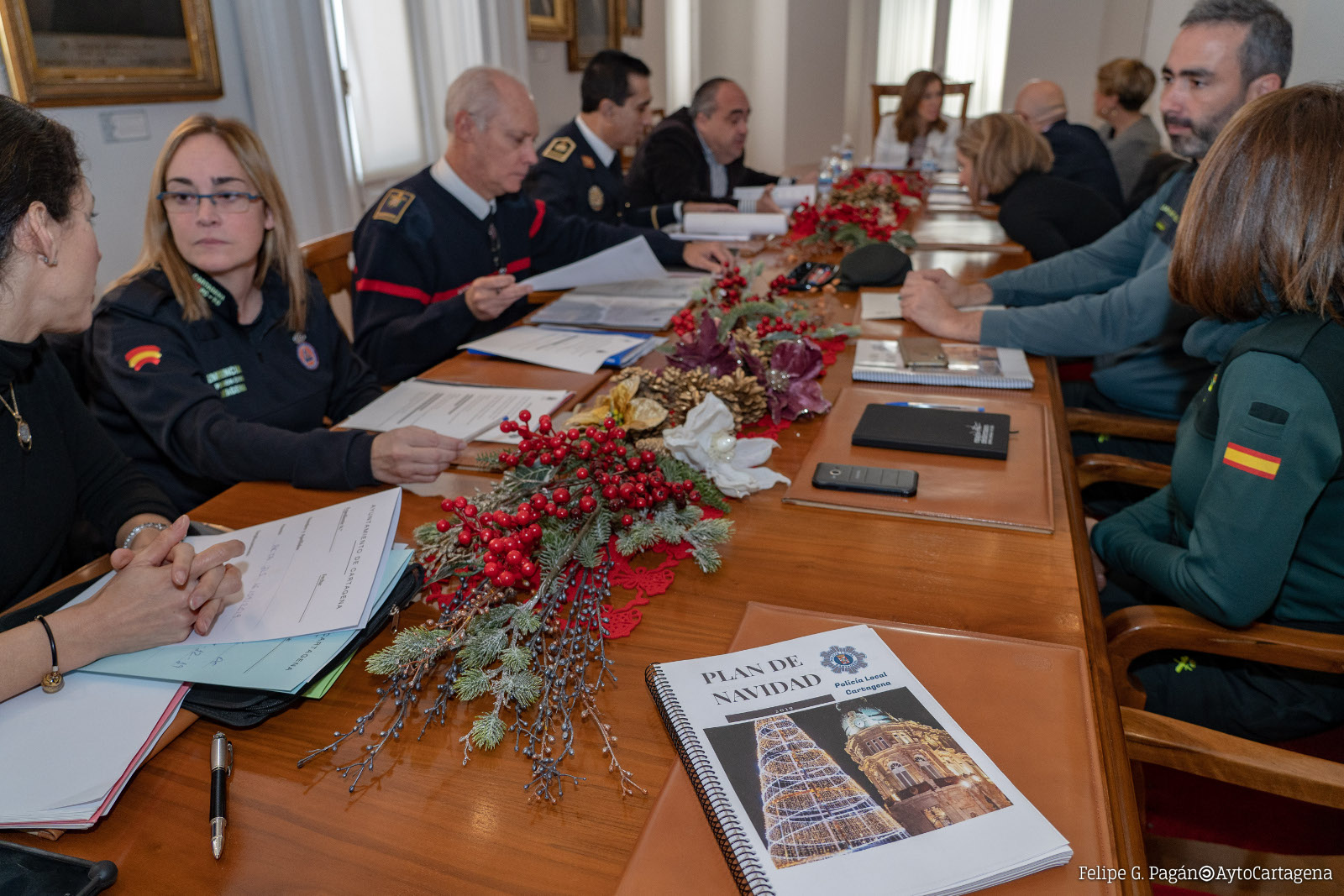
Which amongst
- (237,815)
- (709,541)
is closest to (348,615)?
(237,815)

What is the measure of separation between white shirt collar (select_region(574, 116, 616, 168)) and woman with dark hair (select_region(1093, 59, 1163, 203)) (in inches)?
120

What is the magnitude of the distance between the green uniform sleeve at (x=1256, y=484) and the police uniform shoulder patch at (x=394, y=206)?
6.42 ft

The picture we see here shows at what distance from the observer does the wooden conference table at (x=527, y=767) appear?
659 mm

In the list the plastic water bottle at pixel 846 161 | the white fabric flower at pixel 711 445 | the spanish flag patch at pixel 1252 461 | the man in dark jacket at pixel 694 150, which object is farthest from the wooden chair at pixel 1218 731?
the plastic water bottle at pixel 846 161

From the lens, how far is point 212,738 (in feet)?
2.59

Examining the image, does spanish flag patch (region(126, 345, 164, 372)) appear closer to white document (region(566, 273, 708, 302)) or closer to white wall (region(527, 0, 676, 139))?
white document (region(566, 273, 708, 302))

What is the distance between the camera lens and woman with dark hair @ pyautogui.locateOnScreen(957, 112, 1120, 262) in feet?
10.2

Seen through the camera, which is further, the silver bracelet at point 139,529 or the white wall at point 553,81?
the white wall at point 553,81

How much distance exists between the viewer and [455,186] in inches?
98.8

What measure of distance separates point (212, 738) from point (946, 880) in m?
0.64

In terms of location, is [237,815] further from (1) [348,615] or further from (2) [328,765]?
(1) [348,615]

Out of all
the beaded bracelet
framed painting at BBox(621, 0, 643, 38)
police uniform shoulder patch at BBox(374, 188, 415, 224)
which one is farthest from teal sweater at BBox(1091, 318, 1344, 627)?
framed painting at BBox(621, 0, 643, 38)

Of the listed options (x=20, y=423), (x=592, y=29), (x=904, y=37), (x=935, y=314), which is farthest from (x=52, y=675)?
(x=904, y=37)

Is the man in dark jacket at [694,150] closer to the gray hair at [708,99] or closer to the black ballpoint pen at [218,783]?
the gray hair at [708,99]
